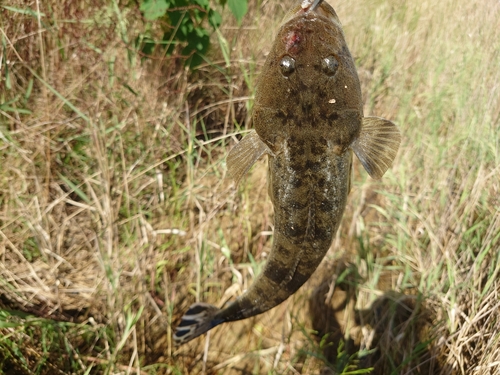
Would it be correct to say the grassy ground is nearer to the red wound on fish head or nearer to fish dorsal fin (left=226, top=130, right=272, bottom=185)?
fish dorsal fin (left=226, top=130, right=272, bottom=185)

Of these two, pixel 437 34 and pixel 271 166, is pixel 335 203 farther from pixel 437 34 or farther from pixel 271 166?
pixel 437 34

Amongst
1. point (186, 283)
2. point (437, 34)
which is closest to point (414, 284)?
point (186, 283)

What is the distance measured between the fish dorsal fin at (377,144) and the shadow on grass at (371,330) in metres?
1.22

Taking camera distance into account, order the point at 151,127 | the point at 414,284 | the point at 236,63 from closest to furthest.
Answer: the point at 414,284, the point at 151,127, the point at 236,63

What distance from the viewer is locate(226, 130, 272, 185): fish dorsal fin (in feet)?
4.75

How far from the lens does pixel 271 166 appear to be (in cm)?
145

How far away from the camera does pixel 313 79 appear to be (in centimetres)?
133

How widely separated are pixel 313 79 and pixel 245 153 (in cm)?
35

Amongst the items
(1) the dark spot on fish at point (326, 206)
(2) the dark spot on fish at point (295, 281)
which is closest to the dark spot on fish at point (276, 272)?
(2) the dark spot on fish at point (295, 281)

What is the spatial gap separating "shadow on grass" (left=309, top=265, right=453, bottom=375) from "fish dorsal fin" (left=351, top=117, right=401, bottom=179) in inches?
48.2

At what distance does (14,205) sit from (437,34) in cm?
352

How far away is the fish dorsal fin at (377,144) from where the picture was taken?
1400mm

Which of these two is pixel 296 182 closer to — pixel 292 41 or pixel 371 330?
pixel 292 41

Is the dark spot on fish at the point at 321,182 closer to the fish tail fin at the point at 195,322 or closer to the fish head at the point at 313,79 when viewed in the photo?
the fish head at the point at 313,79
